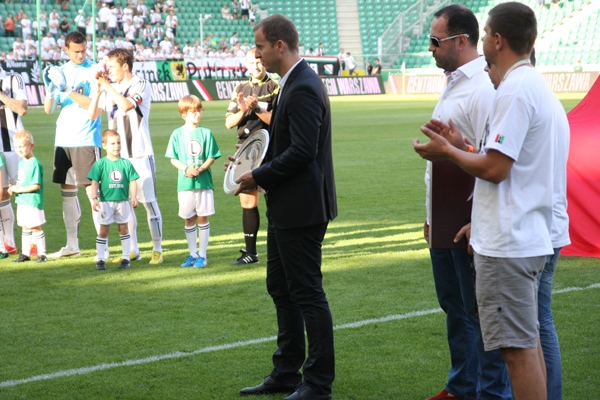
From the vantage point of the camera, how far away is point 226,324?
5980 mm

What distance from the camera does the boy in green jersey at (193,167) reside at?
7.91 m

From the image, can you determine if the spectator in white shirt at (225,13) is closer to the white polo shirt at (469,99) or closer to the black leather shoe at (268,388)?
the black leather shoe at (268,388)

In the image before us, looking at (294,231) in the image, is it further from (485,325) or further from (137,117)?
(137,117)

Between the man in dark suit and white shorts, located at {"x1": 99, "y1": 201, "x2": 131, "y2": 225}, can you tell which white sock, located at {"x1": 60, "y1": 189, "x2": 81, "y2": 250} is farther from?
the man in dark suit

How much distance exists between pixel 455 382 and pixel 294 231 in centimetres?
119

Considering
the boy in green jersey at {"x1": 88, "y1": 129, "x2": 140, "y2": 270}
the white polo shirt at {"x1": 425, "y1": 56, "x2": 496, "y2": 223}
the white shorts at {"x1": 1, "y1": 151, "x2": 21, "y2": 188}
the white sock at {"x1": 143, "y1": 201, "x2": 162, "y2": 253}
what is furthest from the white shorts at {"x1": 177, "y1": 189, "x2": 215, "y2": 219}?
the white polo shirt at {"x1": 425, "y1": 56, "x2": 496, "y2": 223}

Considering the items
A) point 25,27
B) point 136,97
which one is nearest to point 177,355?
point 136,97

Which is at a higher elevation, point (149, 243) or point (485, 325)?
point (485, 325)

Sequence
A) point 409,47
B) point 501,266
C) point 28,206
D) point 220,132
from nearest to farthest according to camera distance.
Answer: point 501,266 < point 28,206 < point 220,132 < point 409,47

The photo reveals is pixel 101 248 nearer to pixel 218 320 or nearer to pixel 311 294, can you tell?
pixel 218 320

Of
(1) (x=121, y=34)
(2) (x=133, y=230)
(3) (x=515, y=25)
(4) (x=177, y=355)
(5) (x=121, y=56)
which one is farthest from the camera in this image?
(1) (x=121, y=34)

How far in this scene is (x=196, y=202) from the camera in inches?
314

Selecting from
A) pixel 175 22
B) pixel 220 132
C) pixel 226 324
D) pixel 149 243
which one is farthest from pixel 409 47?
pixel 226 324

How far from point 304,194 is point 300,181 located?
2.8 inches
